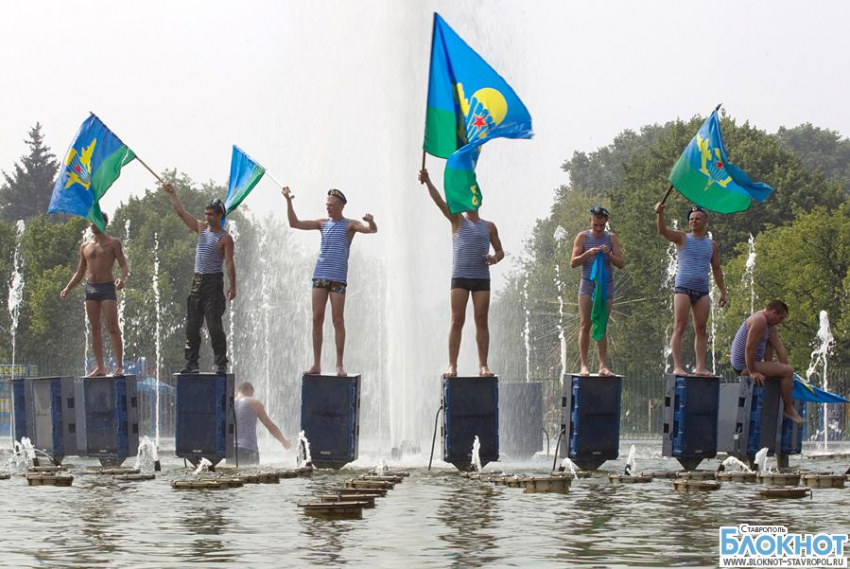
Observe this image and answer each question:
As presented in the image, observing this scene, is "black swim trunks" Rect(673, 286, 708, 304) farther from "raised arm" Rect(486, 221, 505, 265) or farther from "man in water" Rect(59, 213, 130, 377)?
"man in water" Rect(59, 213, 130, 377)

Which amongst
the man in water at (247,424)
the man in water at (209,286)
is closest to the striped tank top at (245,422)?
the man in water at (247,424)

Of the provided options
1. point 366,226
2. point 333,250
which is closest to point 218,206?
point 333,250

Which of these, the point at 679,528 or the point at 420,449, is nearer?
the point at 679,528

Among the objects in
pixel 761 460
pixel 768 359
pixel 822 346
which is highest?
pixel 768 359

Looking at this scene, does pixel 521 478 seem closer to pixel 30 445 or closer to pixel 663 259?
pixel 30 445

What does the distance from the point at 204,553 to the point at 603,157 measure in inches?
4799

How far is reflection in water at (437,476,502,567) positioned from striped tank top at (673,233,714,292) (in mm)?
3594

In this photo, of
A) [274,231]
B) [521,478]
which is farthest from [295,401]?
[521,478]

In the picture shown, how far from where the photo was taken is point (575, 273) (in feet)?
213

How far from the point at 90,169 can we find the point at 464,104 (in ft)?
15.1

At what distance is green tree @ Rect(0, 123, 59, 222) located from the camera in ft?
382

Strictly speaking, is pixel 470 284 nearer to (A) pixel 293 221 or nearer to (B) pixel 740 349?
(A) pixel 293 221

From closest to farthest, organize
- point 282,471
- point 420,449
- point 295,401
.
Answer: point 282,471 < point 420,449 < point 295,401

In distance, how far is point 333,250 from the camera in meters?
16.1
